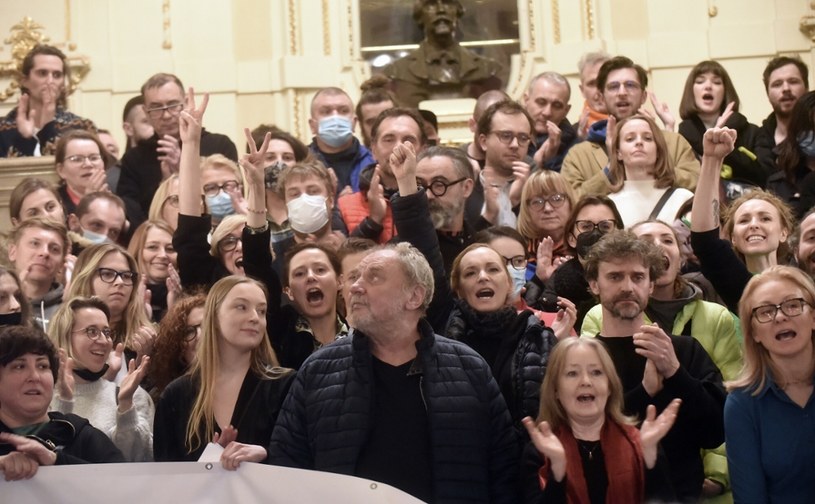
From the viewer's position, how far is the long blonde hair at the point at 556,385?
5875mm

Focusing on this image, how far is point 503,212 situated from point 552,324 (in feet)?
5.63

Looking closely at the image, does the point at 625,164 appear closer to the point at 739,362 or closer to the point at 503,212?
the point at 503,212

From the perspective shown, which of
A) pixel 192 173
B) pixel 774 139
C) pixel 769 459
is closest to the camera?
pixel 769 459

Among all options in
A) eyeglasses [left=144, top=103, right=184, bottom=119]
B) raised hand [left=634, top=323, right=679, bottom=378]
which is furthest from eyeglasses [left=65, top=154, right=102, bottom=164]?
raised hand [left=634, top=323, right=679, bottom=378]

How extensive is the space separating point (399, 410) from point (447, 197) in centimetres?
190

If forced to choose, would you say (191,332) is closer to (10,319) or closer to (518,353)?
(10,319)

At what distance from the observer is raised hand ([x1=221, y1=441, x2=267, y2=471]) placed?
Answer: 547 cm

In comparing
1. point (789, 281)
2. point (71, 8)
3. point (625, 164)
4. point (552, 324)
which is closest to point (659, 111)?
point (625, 164)

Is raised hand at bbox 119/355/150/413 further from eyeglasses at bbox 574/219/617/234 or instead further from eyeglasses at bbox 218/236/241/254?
eyeglasses at bbox 574/219/617/234

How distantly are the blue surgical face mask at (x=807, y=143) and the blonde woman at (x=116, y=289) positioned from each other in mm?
3538

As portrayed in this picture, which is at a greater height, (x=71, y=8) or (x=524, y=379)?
(x=71, y=8)

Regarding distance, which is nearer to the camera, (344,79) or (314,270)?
(314,270)

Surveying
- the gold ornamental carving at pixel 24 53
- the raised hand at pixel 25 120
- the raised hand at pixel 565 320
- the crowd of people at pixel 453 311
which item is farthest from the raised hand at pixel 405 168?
the gold ornamental carving at pixel 24 53

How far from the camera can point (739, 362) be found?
6.52 m
